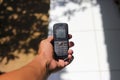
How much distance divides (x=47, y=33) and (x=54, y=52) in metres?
1.77

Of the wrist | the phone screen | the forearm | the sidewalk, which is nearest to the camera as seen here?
the forearm

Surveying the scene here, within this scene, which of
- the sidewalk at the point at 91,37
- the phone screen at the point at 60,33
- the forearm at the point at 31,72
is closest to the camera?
the forearm at the point at 31,72

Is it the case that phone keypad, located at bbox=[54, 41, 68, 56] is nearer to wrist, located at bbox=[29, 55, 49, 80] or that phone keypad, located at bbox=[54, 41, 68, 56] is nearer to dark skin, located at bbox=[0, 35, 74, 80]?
dark skin, located at bbox=[0, 35, 74, 80]

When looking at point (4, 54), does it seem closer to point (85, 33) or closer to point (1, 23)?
point (1, 23)

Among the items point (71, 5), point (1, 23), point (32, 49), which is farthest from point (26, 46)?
point (71, 5)

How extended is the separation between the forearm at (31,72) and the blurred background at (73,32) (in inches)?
53.8

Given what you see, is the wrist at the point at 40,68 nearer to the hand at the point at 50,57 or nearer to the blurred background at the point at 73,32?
the hand at the point at 50,57

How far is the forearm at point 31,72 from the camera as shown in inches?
77.2

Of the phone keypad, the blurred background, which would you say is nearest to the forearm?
the phone keypad

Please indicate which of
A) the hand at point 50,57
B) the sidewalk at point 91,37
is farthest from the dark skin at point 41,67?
the sidewalk at point 91,37

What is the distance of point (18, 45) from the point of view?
4238 millimetres

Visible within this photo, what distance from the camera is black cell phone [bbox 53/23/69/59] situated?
2.56 m

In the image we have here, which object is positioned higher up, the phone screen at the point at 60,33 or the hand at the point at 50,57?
the phone screen at the point at 60,33

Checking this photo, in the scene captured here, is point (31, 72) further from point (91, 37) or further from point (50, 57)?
point (91, 37)
